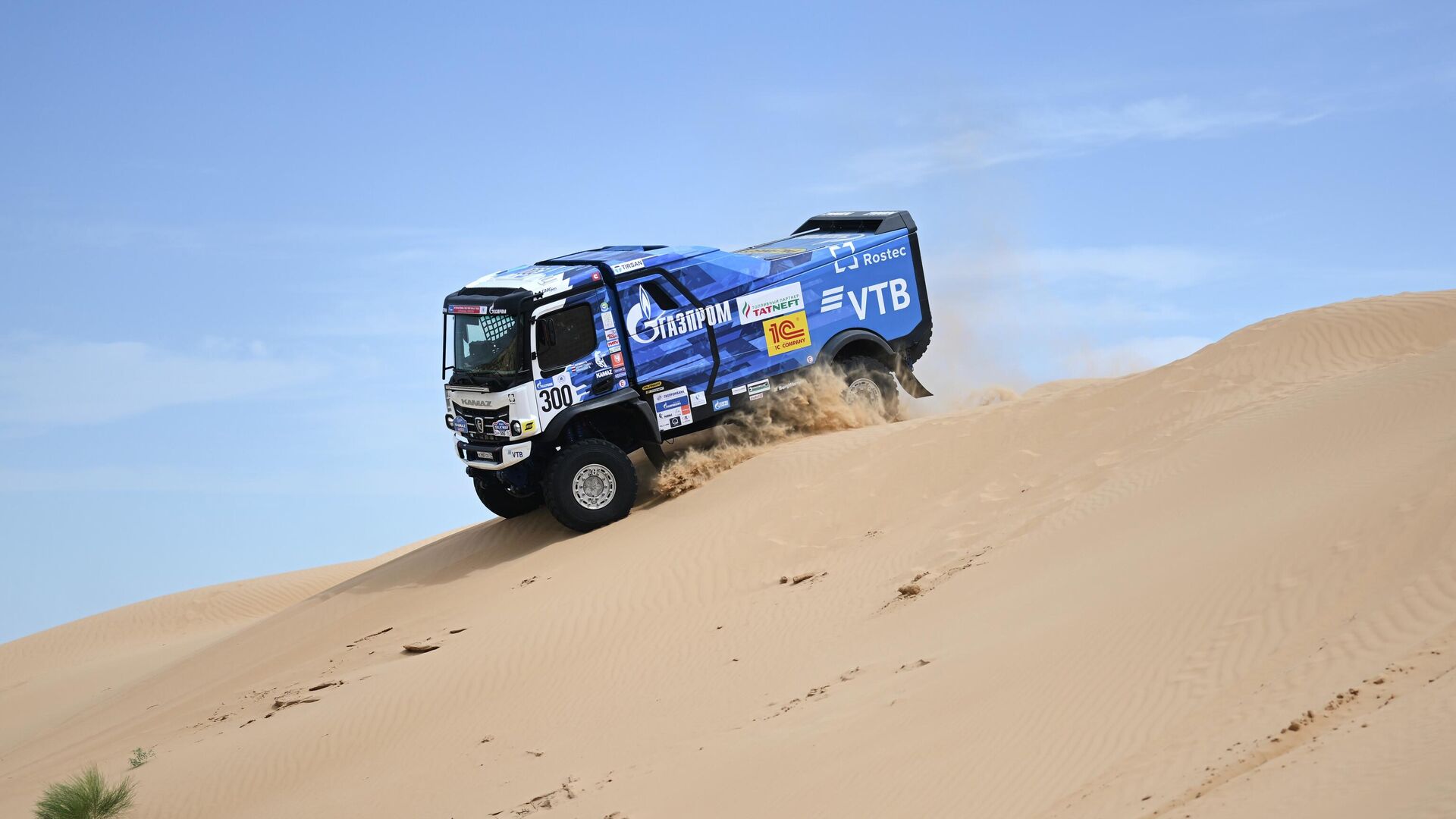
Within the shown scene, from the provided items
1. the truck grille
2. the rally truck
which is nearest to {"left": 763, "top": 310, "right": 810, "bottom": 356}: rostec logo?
the rally truck

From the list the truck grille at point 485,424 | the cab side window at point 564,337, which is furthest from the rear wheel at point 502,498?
the cab side window at point 564,337

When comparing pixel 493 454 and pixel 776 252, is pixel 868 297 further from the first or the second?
pixel 493 454

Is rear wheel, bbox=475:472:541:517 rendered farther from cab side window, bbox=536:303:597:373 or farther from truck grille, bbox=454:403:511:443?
cab side window, bbox=536:303:597:373

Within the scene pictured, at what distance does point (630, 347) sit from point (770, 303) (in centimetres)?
194

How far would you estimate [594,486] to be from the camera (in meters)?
15.6

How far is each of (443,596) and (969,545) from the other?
21.6 ft

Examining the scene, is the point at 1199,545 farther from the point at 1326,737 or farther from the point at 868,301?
the point at 868,301

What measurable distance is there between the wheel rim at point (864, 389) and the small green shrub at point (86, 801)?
956cm

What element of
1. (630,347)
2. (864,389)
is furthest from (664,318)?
(864,389)

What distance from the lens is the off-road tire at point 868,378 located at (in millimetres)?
17125

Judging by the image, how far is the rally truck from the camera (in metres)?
15.1

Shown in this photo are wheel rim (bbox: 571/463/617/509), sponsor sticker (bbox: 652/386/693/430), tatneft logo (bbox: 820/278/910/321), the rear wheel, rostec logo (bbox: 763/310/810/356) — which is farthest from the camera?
tatneft logo (bbox: 820/278/910/321)

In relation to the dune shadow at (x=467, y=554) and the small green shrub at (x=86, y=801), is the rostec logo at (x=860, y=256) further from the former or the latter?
the small green shrub at (x=86, y=801)

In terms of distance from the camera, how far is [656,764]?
9.58 m
